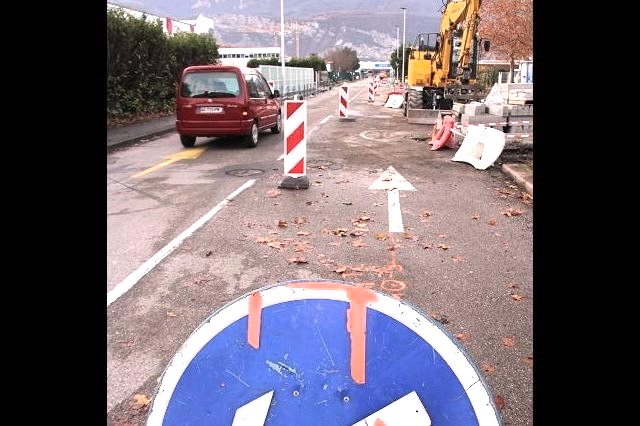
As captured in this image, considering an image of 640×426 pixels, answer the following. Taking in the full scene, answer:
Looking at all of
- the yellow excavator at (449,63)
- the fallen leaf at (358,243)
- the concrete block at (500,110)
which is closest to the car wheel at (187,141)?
the concrete block at (500,110)

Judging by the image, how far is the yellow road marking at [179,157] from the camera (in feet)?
38.8

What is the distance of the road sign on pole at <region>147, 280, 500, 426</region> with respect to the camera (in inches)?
63.9

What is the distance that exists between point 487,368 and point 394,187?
6.38 metres

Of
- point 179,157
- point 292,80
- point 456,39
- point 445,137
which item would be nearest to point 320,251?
point 179,157

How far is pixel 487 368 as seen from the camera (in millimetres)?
3588

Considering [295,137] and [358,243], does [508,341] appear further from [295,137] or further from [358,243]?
[295,137]

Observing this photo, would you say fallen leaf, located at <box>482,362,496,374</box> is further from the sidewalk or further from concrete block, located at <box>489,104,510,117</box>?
the sidewalk

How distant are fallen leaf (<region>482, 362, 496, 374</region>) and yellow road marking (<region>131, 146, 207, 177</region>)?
29.5 ft

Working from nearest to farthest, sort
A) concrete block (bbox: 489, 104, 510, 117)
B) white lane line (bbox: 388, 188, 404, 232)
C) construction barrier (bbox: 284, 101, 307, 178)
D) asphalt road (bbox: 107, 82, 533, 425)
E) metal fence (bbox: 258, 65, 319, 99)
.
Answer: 1. asphalt road (bbox: 107, 82, 533, 425)
2. white lane line (bbox: 388, 188, 404, 232)
3. construction barrier (bbox: 284, 101, 307, 178)
4. concrete block (bbox: 489, 104, 510, 117)
5. metal fence (bbox: 258, 65, 319, 99)

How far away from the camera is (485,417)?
1.64 meters

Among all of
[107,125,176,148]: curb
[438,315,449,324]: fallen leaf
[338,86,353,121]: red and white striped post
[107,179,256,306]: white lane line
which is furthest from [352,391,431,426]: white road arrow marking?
[338,86,353,121]: red and white striped post
